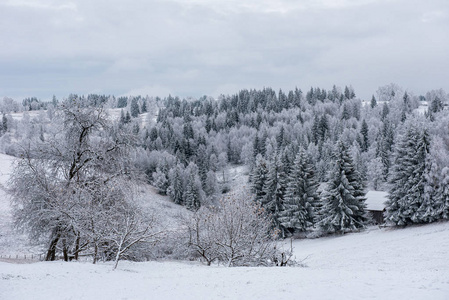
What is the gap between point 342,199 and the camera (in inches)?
1503

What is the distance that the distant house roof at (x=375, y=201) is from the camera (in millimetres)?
45631

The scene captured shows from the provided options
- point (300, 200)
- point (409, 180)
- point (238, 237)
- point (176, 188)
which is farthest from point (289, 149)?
point (238, 237)

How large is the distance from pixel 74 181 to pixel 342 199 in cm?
3038

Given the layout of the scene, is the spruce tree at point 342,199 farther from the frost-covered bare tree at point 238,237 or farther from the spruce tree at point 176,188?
the spruce tree at point 176,188

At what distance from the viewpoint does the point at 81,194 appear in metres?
16.0

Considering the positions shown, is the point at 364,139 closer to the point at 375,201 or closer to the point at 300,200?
the point at 375,201

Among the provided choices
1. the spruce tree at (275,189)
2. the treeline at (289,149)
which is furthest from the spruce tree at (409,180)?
the spruce tree at (275,189)

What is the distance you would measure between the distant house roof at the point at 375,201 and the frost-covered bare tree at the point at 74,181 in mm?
36815

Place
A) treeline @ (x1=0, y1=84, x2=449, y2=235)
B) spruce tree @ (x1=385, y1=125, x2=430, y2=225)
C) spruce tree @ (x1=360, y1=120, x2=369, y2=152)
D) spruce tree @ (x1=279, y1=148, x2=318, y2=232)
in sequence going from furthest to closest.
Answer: spruce tree @ (x1=360, y1=120, x2=369, y2=152), spruce tree @ (x1=279, y1=148, x2=318, y2=232), treeline @ (x1=0, y1=84, x2=449, y2=235), spruce tree @ (x1=385, y1=125, x2=430, y2=225)

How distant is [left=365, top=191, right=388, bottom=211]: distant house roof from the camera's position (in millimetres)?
45631

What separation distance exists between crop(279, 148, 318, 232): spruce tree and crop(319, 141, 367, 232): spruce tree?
2.87m

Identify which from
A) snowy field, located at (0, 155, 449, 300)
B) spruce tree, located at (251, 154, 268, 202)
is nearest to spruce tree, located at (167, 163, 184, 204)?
spruce tree, located at (251, 154, 268, 202)

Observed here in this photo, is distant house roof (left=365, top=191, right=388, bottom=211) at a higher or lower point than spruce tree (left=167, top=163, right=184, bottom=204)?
higher

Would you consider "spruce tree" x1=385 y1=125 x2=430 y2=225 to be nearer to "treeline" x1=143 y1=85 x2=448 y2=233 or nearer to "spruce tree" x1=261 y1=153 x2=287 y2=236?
"treeline" x1=143 y1=85 x2=448 y2=233
